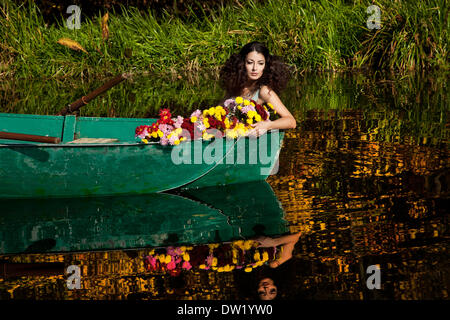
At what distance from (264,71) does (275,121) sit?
514mm

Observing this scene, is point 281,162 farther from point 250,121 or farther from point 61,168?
point 61,168

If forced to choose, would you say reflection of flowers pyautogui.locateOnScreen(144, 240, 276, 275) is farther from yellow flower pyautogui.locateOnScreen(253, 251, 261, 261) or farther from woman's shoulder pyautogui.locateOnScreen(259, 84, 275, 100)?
woman's shoulder pyautogui.locateOnScreen(259, 84, 275, 100)

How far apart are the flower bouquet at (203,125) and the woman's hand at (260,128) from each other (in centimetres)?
3

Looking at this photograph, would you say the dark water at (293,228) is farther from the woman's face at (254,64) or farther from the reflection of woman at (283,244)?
the woman's face at (254,64)

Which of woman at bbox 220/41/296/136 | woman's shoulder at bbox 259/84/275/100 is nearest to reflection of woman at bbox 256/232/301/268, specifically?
woman at bbox 220/41/296/136

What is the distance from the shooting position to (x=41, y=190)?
21.4 feet

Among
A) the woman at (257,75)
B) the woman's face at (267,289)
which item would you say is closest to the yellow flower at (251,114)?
the woman at (257,75)

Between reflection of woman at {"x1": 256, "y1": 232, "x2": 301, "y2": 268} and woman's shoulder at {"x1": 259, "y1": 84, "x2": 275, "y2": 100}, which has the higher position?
woman's shoulder at {"x1": 259, "y1": 84, "x2": 275, "y2": 100}

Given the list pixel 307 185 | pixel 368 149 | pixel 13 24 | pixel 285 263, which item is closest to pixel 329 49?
pixel 13 24

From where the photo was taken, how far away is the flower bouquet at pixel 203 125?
634 cm

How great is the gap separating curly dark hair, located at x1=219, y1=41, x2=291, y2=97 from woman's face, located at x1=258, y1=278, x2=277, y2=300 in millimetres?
2750

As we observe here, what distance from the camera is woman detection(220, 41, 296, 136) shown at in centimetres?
674

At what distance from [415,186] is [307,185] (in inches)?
33.7

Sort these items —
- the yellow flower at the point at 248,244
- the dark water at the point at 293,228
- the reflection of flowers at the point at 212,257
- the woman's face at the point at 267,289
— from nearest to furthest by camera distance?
1. the woman's face at the point at 267,289
2. the dark water at the point at 293,228
3. the reflection of flowers at the point at 212,257
4. the yellow flower at the point at 248,244
